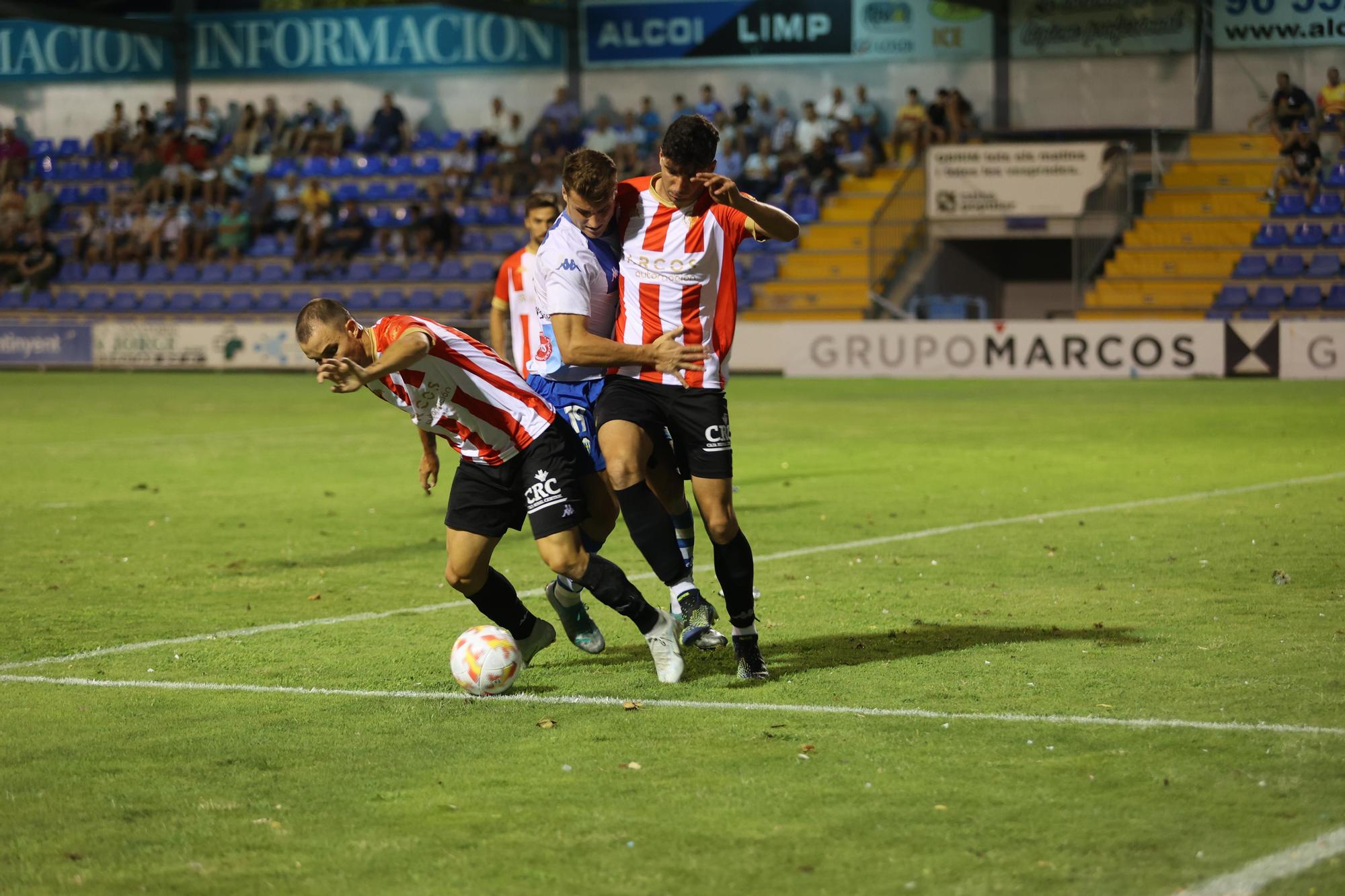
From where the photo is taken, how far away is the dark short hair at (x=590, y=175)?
6234 millimetres

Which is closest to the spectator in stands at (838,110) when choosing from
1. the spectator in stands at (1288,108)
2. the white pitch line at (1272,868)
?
the spectator in stands at (1288,108)

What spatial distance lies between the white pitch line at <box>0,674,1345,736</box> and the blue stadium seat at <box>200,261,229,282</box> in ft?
98.2

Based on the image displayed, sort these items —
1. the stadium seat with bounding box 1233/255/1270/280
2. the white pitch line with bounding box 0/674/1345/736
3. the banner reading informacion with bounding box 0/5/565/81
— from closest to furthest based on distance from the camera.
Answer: the white pitch line with bounding box 0/674/1345/736
the stadium seat with bounding box 1233/255/1270/280
the banner reading informacion with bounding box 0/5/565/81

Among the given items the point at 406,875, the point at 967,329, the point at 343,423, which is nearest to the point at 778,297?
the point at 967,329

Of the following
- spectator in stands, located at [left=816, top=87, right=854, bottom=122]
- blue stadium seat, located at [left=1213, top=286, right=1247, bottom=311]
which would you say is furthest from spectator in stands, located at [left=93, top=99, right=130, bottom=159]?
blue stadium seat, located at [left=1213, top=286, right=1247, bottom=311]

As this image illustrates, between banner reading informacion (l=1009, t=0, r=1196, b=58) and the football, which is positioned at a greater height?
banner reading informacion (l=1009, t=0, r=1196, b=58)

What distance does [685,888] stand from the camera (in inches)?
155

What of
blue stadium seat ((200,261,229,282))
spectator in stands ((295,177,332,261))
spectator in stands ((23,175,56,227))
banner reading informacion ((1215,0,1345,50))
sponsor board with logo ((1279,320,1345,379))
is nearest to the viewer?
sponsor board with logo ((1279,320,1345,379))

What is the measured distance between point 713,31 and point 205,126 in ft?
37.7

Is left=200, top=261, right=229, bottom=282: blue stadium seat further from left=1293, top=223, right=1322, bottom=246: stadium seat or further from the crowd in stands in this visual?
left=1293, top=223, right=1322, bottom=246: stadium seat

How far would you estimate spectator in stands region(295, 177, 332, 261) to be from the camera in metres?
35.0

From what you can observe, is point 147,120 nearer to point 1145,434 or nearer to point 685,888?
point 1145,434

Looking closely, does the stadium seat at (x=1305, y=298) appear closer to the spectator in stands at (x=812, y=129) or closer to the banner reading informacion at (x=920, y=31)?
the banner reading informacion at (x=920, y=31)

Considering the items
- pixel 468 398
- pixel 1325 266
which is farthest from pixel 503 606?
pixel 1325 266
